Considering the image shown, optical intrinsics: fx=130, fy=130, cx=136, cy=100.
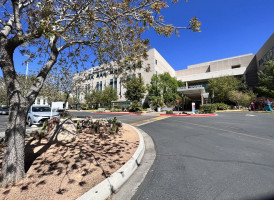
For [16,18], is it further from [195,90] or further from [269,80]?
[269,80]

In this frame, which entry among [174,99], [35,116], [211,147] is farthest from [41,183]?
[174,99]

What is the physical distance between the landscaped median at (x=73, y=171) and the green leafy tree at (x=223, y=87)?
36.2 metres

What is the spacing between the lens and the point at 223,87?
108 ft

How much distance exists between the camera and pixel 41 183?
2.49 metres

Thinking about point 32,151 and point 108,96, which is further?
point 108,96

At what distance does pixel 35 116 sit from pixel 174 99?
1184 inches

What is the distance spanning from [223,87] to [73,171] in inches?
1514

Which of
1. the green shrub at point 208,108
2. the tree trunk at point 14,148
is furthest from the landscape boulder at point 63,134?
the green shrub at point 208,108

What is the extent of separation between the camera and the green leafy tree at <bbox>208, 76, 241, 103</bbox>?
32.7m

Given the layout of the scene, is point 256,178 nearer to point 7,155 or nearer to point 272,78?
point 7,155

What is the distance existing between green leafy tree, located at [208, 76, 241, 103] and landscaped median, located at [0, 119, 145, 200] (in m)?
36.2

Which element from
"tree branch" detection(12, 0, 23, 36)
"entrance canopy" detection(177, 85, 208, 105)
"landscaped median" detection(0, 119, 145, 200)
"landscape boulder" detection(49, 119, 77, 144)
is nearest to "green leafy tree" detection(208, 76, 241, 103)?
"entrance canopy" detection(177, 85, 208, 105)

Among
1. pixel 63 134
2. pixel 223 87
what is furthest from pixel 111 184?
pixel 223 87

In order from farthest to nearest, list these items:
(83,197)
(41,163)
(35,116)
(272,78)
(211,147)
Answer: (272,78) < (35,116) < (211,147) < (41,163) < (83,197)
